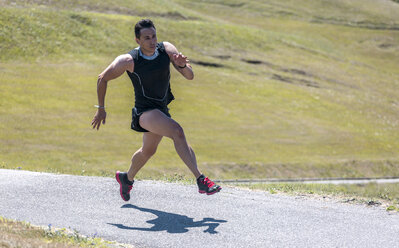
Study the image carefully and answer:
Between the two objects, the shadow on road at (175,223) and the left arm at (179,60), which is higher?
the left arm at (179,60)

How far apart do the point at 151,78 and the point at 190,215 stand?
2.40 meters

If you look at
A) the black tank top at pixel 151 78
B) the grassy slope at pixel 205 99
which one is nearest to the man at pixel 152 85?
the black tank top at pixel 151 78

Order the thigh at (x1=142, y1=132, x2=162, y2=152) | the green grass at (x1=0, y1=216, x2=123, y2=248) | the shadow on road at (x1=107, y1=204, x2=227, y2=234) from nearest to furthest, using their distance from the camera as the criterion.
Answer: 1. the green grass at (x1=0, y1=216, x2=123, y2=248)
2. the shadow on road at (x1=107, y1=204, x2=227, y2=234)
3. the thigh at (x1=142, y1=132, x2=162, y2=152)

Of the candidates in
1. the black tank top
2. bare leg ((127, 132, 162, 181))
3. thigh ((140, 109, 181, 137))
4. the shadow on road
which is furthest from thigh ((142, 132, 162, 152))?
the shadow on road

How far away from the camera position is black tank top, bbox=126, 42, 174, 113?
956 cm

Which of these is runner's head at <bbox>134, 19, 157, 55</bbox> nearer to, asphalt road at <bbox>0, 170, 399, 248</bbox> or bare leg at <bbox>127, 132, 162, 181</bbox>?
bare leg at <bbox>127, 132, 162, 181</bbox>

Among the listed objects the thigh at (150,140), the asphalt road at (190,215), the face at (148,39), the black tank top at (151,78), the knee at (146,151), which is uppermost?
the face at (148,39)

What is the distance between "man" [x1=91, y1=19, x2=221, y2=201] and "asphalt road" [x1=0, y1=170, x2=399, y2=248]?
0.84 m

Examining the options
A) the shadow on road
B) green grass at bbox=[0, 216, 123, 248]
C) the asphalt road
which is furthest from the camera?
the shadow on road

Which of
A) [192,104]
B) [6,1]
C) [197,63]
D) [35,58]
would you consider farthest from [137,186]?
[6,1]

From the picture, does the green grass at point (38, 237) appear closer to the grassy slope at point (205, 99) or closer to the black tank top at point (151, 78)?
the black tank top at point (151, 78)

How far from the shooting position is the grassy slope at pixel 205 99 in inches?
1641

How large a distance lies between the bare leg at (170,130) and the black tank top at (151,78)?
0.22 m

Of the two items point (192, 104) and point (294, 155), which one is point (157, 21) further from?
point (294, 155)
